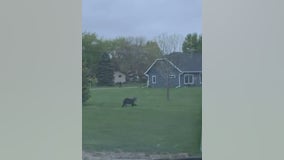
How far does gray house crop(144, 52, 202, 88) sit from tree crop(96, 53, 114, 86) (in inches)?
10.0

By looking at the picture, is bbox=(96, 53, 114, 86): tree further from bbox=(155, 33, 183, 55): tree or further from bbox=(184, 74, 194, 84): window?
bbox=(184, 74, 194, 84): window

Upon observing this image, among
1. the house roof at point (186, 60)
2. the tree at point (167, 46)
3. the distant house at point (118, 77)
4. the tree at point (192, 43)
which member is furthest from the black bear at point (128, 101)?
the tree at point (192, 43)

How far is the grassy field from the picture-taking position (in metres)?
2.44

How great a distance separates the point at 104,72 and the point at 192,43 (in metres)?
0.66

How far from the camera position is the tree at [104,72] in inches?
96.8

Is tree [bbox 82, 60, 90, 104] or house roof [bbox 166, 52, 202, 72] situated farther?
house roof [bbox 166, 52, 202, 72]

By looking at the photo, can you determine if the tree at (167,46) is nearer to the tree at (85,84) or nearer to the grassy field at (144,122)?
the grassy field at (144,122)

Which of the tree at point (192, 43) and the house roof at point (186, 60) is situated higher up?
the tree at point (192, 43)

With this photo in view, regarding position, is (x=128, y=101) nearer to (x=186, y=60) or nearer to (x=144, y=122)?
(x=144, y=122)

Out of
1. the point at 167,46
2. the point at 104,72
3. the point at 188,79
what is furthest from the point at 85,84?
the point at 188,79

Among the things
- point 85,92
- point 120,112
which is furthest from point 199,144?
point 85,92

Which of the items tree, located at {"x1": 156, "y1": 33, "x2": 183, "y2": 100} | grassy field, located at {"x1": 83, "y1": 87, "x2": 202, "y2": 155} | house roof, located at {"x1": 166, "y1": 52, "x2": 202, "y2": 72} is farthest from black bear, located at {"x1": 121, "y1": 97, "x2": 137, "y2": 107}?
house roof, located at {"x1": 166, "y1": 52, "x2": 202, "y2": 72}

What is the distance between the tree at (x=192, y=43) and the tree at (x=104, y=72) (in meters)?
0.54

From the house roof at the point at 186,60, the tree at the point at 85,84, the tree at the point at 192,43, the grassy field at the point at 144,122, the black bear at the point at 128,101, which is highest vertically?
the tree at the point at 192,43
